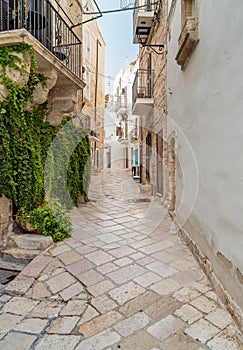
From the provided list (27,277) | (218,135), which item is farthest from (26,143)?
(218,135)

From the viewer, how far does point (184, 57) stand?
158 inches

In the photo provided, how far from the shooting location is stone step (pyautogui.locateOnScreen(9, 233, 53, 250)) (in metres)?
3.97

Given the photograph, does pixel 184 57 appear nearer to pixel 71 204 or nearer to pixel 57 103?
pixel 57 103

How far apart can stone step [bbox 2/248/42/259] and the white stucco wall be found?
2.43m

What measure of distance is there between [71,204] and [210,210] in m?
4.53

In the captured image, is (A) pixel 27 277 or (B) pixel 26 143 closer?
(A) pixel 27 277

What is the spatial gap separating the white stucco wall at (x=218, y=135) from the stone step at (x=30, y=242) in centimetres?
230

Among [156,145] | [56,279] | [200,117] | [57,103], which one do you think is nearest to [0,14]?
[57,103]

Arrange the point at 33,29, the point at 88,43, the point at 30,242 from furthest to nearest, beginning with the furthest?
the point at 88,43 → the point at 33,29 → the point at 30,242

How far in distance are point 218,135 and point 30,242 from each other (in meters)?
3.18

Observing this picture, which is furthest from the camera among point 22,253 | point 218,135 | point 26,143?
point 26,143

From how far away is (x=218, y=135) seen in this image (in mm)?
2695

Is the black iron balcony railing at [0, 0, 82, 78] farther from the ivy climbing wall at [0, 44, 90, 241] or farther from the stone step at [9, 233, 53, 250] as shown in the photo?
the stone step at [9, 233, 53, 250]

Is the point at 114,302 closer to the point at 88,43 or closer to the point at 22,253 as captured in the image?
the point at 22,253
